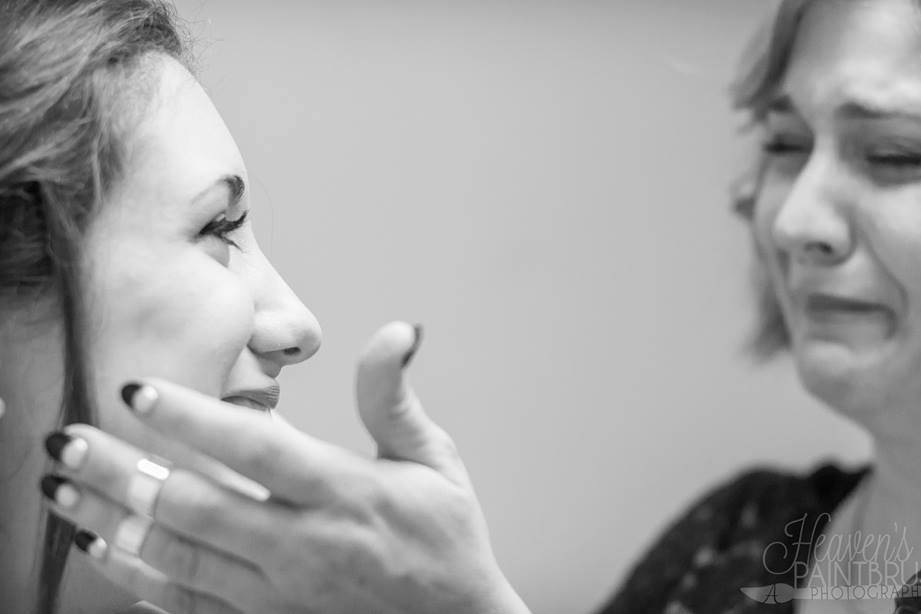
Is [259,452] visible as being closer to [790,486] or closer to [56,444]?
[56,444]

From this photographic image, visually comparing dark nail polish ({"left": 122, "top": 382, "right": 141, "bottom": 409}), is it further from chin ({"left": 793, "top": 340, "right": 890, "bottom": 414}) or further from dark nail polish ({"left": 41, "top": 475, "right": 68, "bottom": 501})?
chin ({"left": 793, "top": 340, "right": 890, "bottom": 414})

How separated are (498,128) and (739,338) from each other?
1.34 ft

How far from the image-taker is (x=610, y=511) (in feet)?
3.67

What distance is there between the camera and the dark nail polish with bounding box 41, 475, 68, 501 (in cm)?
55

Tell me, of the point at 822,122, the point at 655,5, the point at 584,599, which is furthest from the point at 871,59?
the point at 584,599

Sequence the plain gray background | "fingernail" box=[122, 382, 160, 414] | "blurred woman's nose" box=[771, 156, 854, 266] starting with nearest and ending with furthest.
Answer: "fingernail" box=[122, 382, 160, 414] < the plain gray background < "blurred woman's nose" box=[771, 156, 854, 266]

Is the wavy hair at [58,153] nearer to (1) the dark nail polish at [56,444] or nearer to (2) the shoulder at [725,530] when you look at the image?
(1) the dark nail polish at [56,444]

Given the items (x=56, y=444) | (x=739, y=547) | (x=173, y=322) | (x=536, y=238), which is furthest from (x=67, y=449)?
(x=739, y=547)

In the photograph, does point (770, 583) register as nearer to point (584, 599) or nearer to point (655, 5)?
point (584, 599)

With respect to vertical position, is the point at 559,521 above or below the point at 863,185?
below

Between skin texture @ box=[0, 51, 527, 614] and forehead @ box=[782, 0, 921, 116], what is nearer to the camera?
skin texture @ box=[0, 51, 527, 614]

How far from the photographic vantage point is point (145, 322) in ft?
2.03

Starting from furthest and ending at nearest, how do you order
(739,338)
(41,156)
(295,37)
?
(739,338)
(295,37)
(41,156)

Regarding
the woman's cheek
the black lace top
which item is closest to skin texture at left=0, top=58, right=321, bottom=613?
the woman's cheek
